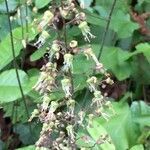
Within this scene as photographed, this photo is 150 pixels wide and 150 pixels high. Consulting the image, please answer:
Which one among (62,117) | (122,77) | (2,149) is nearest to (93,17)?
(122,77)

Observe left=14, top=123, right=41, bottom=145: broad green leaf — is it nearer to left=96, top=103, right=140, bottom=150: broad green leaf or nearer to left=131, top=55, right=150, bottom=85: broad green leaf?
left=96, top=103, right=140, bottom=150: broad green leaf

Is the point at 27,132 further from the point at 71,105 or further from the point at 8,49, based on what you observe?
the point at 71,105

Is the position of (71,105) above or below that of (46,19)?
below

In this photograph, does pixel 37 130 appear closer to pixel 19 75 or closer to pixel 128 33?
pixel 19 75

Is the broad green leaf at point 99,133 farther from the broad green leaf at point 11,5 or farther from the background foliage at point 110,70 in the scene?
the broad green leaf at point 11,5

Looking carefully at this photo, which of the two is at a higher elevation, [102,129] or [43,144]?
[43,144]

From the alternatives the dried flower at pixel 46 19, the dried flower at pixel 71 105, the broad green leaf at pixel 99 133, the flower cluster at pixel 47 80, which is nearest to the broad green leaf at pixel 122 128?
the broad green leaf at pixel 99 133

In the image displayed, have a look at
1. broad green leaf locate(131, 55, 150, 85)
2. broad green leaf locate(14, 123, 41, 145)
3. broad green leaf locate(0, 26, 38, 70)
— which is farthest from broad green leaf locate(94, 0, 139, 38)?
broad green leaf locate(14, 123, 41, 145)

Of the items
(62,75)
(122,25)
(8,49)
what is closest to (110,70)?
(122,25)
